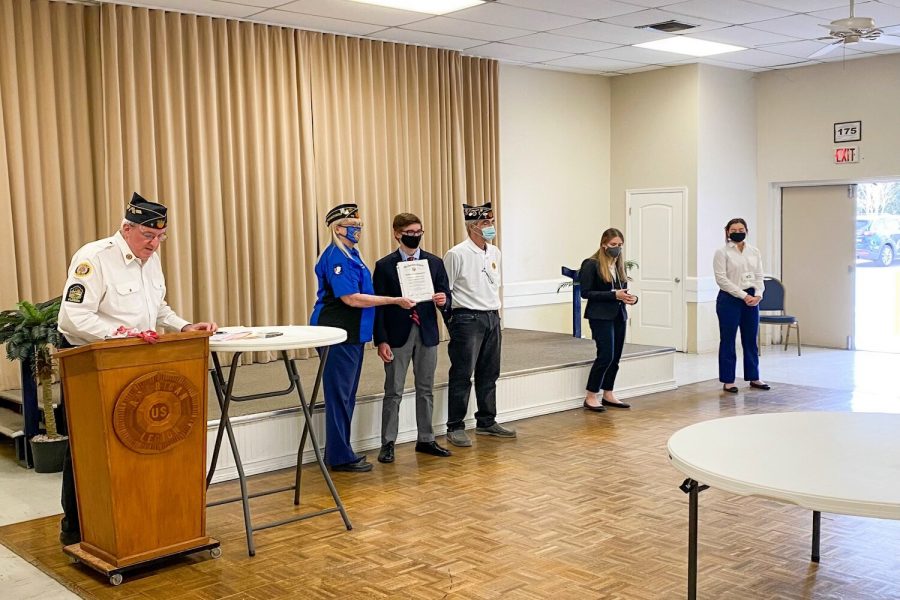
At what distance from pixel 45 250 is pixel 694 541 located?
5.23 metres

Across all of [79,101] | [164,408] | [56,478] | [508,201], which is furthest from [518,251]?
[164,408]

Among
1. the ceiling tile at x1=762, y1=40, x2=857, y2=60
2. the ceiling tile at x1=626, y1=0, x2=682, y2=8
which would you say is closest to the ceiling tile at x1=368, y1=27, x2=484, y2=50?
the ceiling tile at x1=626, y1=0, x2=682, y2=8

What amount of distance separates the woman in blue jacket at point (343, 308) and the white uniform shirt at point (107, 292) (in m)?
1.24

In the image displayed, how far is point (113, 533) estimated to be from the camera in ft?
12.4

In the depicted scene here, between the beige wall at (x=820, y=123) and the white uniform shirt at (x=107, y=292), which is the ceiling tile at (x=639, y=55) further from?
the white uniform shirt at (x=107, y=292)

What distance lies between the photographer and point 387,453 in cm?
571

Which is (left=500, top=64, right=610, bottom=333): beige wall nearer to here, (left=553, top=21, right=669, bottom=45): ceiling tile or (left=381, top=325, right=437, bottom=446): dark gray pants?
(left=553, top=21, right=669, bottom=45): ceiling tile

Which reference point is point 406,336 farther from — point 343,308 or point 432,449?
point 432,449

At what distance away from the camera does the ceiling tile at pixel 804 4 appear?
7.35m

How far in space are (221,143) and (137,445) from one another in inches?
166

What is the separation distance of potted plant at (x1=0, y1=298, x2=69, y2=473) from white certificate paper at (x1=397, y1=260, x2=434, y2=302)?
6.69ft

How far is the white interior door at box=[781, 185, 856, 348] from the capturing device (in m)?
10.5

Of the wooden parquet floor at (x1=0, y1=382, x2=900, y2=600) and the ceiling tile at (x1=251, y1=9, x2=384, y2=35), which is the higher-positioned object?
the ceiling tile at (x1=251, y1=9, x2=384, y2=35)

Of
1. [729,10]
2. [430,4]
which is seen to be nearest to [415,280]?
[430,4]
